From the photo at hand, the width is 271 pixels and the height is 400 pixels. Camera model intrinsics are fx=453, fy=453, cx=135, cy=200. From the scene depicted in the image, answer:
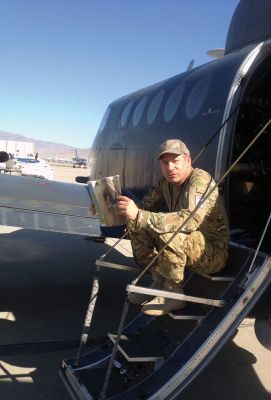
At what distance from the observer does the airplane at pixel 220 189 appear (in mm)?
3441

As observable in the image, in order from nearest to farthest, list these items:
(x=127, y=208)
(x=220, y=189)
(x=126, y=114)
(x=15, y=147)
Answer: (x=127, y=208)
(x=220, y=189)
(x=126, y=114)
(x=15, y=147)

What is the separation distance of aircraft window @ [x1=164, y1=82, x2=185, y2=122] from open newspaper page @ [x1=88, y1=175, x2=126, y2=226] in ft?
9.32

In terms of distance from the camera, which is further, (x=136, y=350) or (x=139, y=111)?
(x=139, y=111)

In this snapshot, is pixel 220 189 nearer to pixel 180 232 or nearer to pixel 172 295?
pixel 180 232

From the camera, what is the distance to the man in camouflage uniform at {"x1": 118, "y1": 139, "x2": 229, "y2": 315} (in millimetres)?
3574

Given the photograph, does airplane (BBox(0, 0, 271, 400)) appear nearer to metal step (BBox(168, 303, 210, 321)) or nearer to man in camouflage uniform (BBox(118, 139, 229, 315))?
metal step (BBox(168, 303, 210, 321))

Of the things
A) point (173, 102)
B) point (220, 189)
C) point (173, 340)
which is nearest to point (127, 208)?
point (173, 340)

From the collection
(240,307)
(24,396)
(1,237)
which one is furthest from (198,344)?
(1,237)

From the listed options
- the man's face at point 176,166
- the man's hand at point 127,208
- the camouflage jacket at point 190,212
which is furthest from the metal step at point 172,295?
the man's face at point 176,166

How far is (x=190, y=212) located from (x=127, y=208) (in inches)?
19.7

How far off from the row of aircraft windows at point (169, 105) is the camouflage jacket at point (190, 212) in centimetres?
189

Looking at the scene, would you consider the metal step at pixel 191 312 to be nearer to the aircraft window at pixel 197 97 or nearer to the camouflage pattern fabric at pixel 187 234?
the camouflage pattern fabric at pixel 187 234

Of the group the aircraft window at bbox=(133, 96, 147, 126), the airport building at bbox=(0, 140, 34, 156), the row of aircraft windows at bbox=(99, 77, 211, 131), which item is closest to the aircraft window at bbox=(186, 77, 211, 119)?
the row of aircraft windows at bbox=(99, 77, 211, 131)

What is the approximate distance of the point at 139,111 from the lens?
795 cm
